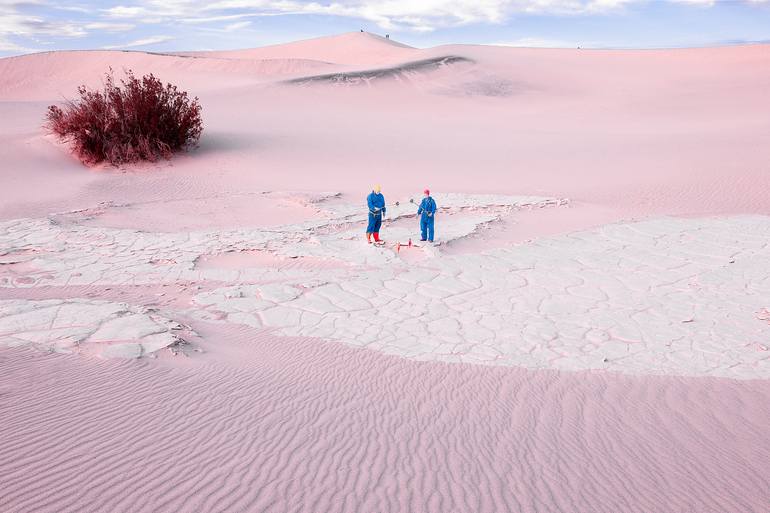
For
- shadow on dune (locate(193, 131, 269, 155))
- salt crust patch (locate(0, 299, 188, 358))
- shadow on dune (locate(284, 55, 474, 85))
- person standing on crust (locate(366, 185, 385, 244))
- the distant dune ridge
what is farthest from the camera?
shadow on dune (locate(284, 55, 474, 85))

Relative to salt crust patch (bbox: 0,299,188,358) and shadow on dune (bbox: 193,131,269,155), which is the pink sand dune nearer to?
salt crust patch (bbox: 0,299,188,358)

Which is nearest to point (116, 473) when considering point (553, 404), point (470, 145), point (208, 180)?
point (553, 404)

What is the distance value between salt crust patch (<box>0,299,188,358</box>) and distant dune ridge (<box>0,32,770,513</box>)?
A: 38 mm

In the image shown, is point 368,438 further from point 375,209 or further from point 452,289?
point 375,209

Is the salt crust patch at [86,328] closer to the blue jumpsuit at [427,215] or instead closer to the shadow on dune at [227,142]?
the blue jumpsuit at [427,215]

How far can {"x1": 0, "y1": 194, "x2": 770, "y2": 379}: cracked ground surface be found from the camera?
6281 mm

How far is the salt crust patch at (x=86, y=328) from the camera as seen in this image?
5.52 m

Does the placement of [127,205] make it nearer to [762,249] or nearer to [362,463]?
[362,463]

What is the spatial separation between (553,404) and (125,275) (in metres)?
6.64

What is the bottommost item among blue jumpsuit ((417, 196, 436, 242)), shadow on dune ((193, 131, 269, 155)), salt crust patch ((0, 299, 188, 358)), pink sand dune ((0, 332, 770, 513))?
pink sand dune ((0, 332, 770, 513))

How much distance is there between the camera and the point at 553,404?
5258 millimetres

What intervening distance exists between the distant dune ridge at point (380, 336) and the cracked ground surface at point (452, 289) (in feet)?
0.17

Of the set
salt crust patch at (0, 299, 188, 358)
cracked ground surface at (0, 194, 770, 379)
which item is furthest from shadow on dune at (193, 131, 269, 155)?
salt crust patch at (0, 299, 188, 358)

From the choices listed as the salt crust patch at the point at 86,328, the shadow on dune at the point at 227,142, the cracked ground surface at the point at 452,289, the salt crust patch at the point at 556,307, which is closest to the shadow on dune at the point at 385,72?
the shadow on dune at the point at 227,142
